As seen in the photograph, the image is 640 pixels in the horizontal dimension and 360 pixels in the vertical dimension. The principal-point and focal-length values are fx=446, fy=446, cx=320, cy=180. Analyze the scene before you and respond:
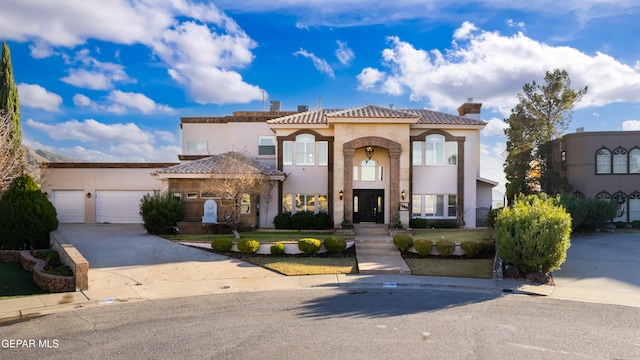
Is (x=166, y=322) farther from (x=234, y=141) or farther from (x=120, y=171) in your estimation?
(x=120, y=171)

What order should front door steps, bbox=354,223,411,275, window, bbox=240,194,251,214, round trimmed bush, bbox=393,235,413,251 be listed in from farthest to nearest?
window, bbox=240,194,251,214, round trimmed bush, bbox=393,235,413,251, front door steps, bbox=354,223,411,275

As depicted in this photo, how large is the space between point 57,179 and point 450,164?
25.4 metres

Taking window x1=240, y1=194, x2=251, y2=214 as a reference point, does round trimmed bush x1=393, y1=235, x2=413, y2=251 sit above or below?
below

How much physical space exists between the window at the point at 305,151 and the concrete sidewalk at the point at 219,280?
9929 millimetres

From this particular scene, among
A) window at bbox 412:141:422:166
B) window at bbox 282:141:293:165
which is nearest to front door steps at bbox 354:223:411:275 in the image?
window at bbox 412:141:422:166

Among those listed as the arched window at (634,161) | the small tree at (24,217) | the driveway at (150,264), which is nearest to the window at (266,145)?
the driveway at (150,264)

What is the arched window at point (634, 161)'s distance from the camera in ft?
96.4

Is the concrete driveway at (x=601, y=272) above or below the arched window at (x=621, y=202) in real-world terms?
below

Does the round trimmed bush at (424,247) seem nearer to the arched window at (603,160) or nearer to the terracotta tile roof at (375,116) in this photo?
the terracotta tile roof at (375,116)

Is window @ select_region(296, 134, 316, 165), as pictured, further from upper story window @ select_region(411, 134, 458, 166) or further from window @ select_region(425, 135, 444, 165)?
window @ select_region(425, 135, 444, 165)

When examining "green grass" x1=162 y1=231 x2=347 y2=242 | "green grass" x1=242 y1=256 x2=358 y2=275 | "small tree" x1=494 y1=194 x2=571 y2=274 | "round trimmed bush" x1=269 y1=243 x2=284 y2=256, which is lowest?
"green grass" x1=242 y1=256 x2=358 y2=275

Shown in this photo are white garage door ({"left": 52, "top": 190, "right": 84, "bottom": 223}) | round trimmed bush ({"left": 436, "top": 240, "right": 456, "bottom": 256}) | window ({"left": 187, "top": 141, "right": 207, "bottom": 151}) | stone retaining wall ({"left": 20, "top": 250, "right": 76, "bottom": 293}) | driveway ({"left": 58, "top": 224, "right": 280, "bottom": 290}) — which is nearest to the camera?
stone retaining wall ({"left": 20, "top": 250, "right": 76, "bottom": 293})

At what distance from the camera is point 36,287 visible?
13.6m

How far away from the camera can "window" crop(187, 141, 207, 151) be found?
31219 mm
